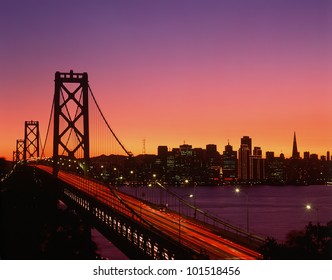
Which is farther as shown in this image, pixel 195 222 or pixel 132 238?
pixel 195 222

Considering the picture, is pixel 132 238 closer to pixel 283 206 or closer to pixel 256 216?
pixel 256 216

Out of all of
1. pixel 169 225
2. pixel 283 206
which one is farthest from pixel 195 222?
pixel 283 206

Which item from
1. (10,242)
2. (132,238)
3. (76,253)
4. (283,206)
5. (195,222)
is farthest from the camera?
(283,206)

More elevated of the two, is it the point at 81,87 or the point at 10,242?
the point at 81,87

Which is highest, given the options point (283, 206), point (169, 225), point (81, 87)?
point (81, 87)

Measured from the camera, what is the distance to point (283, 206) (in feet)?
363

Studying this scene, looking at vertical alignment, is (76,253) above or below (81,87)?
below
